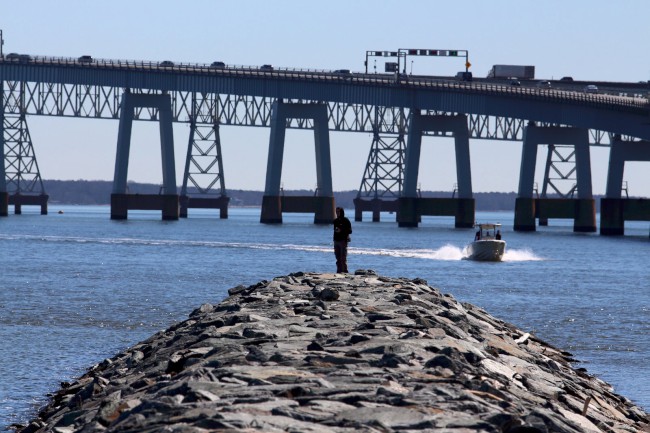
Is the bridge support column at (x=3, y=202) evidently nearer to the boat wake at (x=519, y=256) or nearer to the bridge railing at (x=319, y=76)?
the bridge railing at (x=319, y=76)

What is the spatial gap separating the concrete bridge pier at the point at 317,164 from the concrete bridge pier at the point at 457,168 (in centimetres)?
835

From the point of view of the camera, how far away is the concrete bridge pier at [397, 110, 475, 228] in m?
149

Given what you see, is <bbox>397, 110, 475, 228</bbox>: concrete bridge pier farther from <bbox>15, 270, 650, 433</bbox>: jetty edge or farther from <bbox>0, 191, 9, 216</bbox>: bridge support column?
<bbox>15, 270, 650, 433</bbox>: jetty edge

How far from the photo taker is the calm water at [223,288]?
32.2 metres

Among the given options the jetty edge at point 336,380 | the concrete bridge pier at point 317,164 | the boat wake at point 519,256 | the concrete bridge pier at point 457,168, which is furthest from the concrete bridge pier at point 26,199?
the jetty edge at point 336,380

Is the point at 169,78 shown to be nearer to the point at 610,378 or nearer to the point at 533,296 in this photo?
the point at 533,296

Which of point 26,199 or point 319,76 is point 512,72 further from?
point 26,199

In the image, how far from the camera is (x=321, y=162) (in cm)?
15062

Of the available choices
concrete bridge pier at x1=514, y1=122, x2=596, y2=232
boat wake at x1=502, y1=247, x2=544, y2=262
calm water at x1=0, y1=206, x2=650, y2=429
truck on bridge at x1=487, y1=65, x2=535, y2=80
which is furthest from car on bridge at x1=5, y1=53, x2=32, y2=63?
boat wake at x1=502, y1=247, x2=544, y2=262

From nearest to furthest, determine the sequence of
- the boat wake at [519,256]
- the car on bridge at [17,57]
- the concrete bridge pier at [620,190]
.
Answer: the boat wake at [519,256] → the concrete bridge pier at [620,190] → the car on bridge at [17,57]

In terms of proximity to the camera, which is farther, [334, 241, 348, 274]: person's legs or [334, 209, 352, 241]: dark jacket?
[334, 241, 348, 274]: person's legs

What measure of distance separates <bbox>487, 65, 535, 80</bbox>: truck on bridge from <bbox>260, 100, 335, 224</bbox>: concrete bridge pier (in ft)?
130

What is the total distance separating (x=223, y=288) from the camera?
5666 centimetres

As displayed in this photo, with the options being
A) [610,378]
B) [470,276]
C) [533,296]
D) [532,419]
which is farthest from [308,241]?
[532,419]
